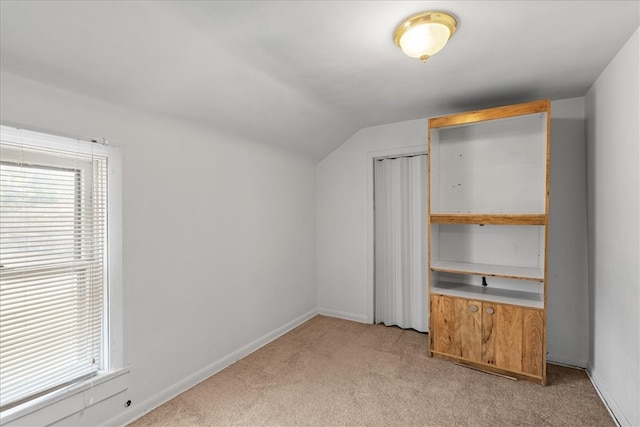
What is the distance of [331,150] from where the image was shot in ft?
12.6

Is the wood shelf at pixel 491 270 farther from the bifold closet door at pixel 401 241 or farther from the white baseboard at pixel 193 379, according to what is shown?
the white baseboard at pixel 193 379

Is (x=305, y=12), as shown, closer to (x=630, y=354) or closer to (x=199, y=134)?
(x=199, y=134)

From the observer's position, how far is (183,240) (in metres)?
2.30

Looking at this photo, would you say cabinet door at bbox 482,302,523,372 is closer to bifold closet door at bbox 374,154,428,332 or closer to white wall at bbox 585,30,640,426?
white wall at bbox 585,30,640,426

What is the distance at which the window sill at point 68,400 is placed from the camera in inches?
60.1

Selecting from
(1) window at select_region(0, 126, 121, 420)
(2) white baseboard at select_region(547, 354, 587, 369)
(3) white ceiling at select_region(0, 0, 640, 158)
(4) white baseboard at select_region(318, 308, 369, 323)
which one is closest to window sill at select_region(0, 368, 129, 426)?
(1) window at select_region(0, 126, 121, 420)

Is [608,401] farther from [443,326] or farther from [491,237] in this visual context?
[491,237]

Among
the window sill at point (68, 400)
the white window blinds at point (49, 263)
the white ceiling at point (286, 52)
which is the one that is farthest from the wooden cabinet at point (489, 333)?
the white window blinds at point (49, 263)

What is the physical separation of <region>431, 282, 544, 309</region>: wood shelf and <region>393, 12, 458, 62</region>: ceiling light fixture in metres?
2.00

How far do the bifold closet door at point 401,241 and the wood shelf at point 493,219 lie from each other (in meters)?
0.58

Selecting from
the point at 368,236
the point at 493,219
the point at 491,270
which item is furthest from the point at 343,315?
the point at 493,219

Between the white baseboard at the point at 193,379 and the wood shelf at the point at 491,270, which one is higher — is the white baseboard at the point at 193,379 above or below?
below

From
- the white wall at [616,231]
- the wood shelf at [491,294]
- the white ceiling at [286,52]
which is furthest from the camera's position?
the wood shelf at [491,294]

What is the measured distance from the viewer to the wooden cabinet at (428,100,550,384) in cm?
239
